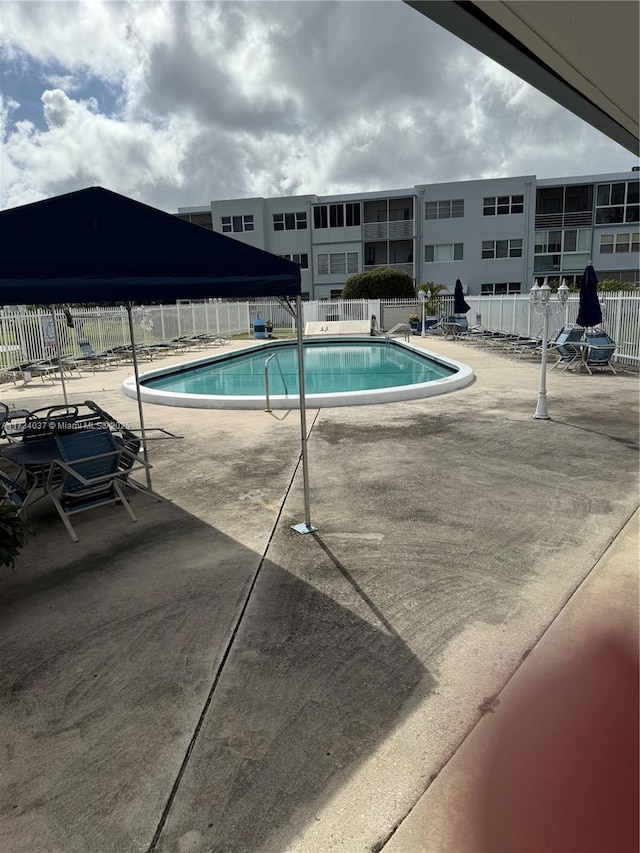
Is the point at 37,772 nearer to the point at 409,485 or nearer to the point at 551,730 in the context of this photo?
the point at 551,730

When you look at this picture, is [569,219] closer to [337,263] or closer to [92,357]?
[337,263]

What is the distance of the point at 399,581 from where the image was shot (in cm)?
407

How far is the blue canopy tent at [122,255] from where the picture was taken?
386 cm

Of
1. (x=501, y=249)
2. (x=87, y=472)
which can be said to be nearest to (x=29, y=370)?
(x=87, y=472)

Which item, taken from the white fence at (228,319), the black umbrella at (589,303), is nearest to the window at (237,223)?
the white fence at (228,319)

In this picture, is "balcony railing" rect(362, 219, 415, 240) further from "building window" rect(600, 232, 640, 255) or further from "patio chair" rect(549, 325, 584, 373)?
"patio chair" rect(549, 325, 584, 373)

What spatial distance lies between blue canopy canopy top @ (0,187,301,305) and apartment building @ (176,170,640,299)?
3917 cm

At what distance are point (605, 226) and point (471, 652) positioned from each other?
148ft

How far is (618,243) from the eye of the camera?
41.0 m

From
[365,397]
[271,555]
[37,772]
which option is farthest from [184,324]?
[37,772]

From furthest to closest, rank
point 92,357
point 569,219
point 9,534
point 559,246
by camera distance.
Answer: point 559,246
point 569,219
point 92,357
point 9,534

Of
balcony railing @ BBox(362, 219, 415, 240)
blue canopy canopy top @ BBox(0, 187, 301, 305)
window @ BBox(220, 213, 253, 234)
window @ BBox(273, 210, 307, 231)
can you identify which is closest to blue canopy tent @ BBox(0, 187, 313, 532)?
blue canopy canopy top @ BBox(0, 187, 301, 305)

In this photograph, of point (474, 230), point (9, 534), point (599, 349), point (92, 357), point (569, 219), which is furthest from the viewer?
point (569, 219)

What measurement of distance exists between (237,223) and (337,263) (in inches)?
352
